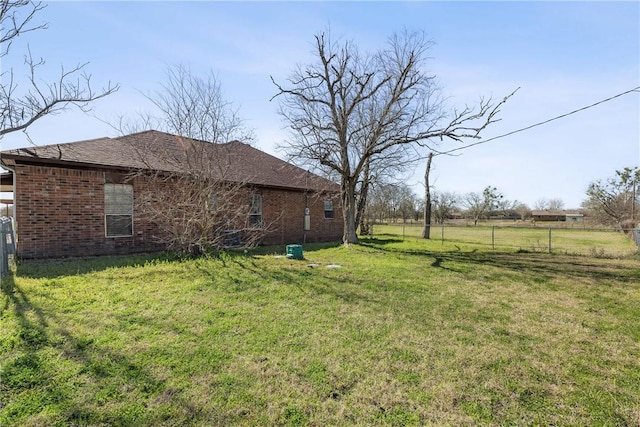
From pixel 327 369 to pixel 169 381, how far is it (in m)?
1.42

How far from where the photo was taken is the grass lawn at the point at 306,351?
2.48 meters

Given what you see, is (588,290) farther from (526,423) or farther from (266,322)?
(266,322)

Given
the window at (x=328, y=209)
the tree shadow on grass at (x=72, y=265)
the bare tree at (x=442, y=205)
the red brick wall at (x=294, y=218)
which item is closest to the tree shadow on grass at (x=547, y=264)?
the red brick wall at (x=294, y=218)

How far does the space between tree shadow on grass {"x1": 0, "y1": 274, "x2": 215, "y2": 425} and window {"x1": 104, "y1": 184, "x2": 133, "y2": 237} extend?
20.1 ft

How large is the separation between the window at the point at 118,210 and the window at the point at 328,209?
9107mm

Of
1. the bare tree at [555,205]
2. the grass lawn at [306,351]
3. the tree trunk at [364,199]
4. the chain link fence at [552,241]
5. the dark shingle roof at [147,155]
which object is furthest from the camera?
the bare tree at [555,205]

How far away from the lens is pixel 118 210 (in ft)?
31.2

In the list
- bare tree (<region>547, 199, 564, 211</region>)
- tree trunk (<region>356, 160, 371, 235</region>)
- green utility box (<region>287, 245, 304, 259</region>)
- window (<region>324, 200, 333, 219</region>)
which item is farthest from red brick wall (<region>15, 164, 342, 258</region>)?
bare tree (<region>547, 199, 564, 211</region>)

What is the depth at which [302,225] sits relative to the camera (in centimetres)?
1505

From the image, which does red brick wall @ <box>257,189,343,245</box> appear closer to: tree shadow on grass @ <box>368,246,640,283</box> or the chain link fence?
the chain link fence

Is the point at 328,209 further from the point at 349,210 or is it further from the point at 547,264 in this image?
the point at 547,264

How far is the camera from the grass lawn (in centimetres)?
248

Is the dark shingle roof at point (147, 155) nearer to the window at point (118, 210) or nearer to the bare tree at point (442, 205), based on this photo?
the window at point (118, 210)

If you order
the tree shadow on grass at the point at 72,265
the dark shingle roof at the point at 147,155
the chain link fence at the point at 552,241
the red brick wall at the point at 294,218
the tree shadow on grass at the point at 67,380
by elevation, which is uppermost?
the dark shingle roof at the point at 147,155
